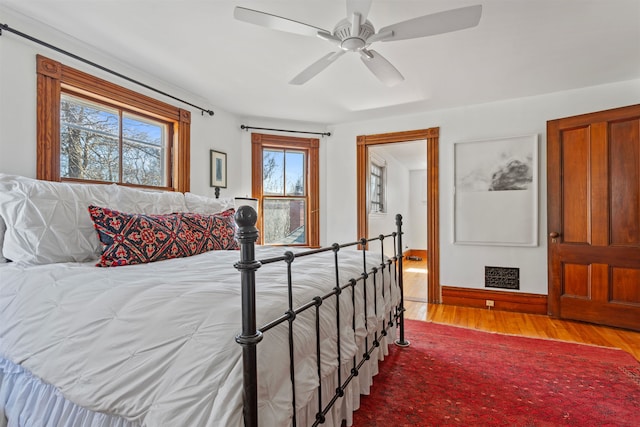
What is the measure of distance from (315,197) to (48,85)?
→ 9.77 feet

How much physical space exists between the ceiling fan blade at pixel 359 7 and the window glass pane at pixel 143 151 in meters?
2.26

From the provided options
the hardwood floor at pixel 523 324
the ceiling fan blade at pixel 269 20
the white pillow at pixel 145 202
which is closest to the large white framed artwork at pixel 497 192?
the hardwood floor at pixel 523 324

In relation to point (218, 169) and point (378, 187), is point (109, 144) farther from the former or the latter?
point (378, 187)

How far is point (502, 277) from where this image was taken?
3482 mm

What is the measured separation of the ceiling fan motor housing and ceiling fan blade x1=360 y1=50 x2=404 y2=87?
104 mm

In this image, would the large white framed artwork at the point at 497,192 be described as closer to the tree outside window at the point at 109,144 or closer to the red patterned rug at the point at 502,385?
the red patterned rug at the point at 502,385

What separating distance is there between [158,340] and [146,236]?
1138mm

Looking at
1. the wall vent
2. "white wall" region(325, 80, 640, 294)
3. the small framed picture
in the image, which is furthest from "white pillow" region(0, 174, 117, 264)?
the wall vent

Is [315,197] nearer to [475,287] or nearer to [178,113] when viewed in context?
[178,113]

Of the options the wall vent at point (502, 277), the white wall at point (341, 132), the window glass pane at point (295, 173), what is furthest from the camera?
the window glass pane at point (295, 173)

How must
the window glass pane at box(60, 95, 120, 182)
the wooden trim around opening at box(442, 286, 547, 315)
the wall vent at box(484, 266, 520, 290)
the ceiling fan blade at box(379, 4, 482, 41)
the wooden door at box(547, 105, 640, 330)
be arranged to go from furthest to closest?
the wall vent at box(484, 266, 520, 290)
the wooden trim around opening at box(442, 286, 547, 315)
the wooden door at box(547, 105, 640, 330)
the window glass pane at box(60, 95, 120, 182)
the ceiling fan blade at box(379, 4, 482, 41)

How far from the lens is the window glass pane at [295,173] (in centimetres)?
437

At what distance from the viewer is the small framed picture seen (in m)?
3.62

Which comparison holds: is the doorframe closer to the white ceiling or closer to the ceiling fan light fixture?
the white ceiling
